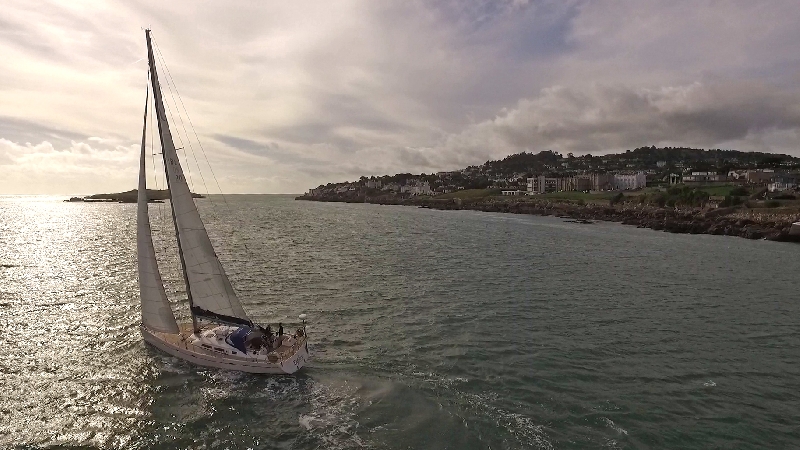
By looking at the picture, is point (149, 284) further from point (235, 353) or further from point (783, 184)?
point (783, 184)

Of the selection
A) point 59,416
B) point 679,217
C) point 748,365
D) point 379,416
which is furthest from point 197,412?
point 679,217

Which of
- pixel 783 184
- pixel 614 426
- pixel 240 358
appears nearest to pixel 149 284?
pixel 240 358

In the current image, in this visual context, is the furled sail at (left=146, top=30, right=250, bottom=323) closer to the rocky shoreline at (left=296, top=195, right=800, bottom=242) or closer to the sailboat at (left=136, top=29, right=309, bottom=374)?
the sailboat at (left=136, top=29, right=309, bottom=374)

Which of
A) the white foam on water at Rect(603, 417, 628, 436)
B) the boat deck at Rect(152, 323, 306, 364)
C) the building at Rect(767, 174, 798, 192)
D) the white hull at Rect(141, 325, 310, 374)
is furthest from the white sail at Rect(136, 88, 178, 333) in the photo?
the building at Rect(767, 174, 798, 192)

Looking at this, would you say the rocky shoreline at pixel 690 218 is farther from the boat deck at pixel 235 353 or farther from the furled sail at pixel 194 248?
the furled sail at pixel 194 248

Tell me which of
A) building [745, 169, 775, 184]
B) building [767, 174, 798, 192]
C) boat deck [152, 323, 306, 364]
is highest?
building [745, 169, 775, 184]

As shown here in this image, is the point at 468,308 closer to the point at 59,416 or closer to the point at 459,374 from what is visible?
the point at 459,374
